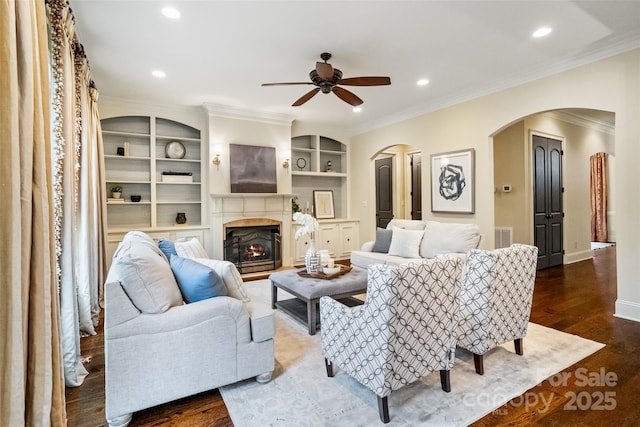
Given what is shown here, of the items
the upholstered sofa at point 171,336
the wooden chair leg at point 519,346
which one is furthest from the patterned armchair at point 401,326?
the wooden chair leg at point 519,346

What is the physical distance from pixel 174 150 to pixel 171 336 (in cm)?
Answer: 464

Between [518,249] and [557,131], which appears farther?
[557,131]

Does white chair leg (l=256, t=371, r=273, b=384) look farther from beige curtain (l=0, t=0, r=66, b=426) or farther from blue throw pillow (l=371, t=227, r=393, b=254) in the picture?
blue throw pillow (l=371, t=227, r=393, b=254)

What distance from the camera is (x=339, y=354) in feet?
7.05

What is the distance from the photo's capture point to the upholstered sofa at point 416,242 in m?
4.23

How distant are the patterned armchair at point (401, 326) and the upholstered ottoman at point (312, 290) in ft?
3.33


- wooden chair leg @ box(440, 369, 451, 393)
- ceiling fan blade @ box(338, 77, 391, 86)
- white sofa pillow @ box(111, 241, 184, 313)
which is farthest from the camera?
ceiling fan blade @ box(338, 77, 391, 86)

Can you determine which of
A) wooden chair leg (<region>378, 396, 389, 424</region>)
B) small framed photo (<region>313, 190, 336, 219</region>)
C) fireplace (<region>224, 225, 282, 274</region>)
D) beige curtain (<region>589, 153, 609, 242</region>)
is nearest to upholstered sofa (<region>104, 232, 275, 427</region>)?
wooden chair leg (<region>378, 396, 389, 424</region>)

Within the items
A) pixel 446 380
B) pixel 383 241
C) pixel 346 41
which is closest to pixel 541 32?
pixel 346 41

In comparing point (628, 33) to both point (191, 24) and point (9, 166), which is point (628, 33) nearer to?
point (191, 24)

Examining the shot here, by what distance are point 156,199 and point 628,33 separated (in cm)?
669

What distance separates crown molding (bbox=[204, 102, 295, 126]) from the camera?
563cm

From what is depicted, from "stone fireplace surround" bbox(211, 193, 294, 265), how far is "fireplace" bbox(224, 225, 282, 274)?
0.39 feet

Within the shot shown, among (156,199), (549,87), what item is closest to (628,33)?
(549,87)
